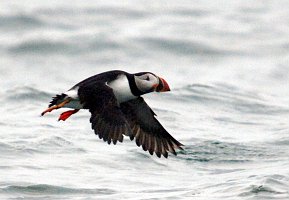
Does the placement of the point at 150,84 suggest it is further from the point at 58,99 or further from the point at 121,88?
the point at 58,99

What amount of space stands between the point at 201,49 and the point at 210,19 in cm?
260

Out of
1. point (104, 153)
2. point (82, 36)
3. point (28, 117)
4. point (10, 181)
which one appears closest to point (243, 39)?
point (82, 36)

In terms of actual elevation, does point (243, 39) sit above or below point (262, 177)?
above

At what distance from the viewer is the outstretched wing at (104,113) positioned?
8172 mm

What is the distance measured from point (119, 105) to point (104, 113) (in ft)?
1.91

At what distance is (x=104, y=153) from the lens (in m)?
11.4

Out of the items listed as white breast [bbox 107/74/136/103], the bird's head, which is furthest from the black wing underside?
the bird's head

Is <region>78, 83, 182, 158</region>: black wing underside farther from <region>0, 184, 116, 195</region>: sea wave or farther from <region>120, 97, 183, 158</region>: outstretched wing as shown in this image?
<region>0, 184, 116, 195</region>: sea wave

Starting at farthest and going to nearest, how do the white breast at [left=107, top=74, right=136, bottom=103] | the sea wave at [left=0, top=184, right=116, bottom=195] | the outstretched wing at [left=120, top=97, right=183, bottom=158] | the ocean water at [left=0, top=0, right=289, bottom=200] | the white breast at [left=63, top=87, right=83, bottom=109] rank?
1. the ocean water at [left=0, top=0, right=289, bottom=200]
2. the sea wave at [left=0, top=184, right=116, bottom=195]
3. the outstretched wing at [left=120, top=97, right=183, bottom=158]
4. the white breast at [left=107, top=74, right=136, bottom=103]
5. the white breast at [left=63, top=87, right=83, bottom=109]

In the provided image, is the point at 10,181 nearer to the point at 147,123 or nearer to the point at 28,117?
the point at 147,123

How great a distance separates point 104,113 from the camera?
825 centimetres

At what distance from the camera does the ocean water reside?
10.0m

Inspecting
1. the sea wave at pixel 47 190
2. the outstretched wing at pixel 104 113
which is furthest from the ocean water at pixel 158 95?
the outstretched wing at pixel 104 113

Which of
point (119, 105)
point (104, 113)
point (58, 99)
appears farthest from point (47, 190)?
point (104, 113)
